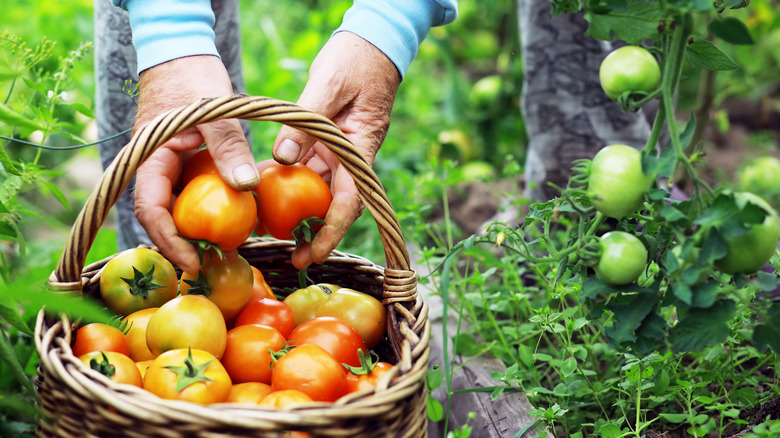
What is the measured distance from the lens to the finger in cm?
103

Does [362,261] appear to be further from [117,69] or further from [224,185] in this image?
[117,69]

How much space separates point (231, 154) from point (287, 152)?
0.37ft

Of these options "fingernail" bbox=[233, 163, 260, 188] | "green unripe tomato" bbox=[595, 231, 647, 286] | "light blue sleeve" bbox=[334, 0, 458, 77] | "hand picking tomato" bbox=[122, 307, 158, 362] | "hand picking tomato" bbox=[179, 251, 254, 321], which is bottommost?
"hand picking tomato" bbox=[122, 307, 158, 362]

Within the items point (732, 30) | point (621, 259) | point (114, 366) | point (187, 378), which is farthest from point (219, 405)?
point (732, 30)

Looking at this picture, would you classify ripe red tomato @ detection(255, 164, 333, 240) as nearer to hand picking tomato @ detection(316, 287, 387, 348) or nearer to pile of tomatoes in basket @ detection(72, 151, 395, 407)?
pile of tomatoes in basket @ detection(72, 151, 395, 407)

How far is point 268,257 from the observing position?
145 cm

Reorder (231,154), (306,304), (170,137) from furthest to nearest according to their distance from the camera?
(306,304) < (231,154) < (170,137)

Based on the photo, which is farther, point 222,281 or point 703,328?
point 222,281

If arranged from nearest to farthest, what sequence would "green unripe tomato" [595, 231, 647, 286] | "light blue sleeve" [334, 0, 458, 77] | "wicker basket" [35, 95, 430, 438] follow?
1. "wicker basket" [35, 95, 430, 438]
2. "green unripe tomato" [595, 231, 647, 286]
3. "light blue sleeve" [334, 0, 458, 77]

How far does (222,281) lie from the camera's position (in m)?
1.14

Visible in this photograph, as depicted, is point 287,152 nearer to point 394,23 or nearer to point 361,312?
point 361,312

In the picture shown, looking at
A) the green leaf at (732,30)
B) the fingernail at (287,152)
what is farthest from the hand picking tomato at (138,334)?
the green leaf at (732,30)

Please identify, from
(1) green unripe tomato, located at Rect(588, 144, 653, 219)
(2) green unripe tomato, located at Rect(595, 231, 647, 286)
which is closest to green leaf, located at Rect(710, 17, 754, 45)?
(1) green unripe tomato, located at Rect(588, 144, 653, 219)

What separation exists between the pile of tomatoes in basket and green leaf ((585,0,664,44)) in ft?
1.81
